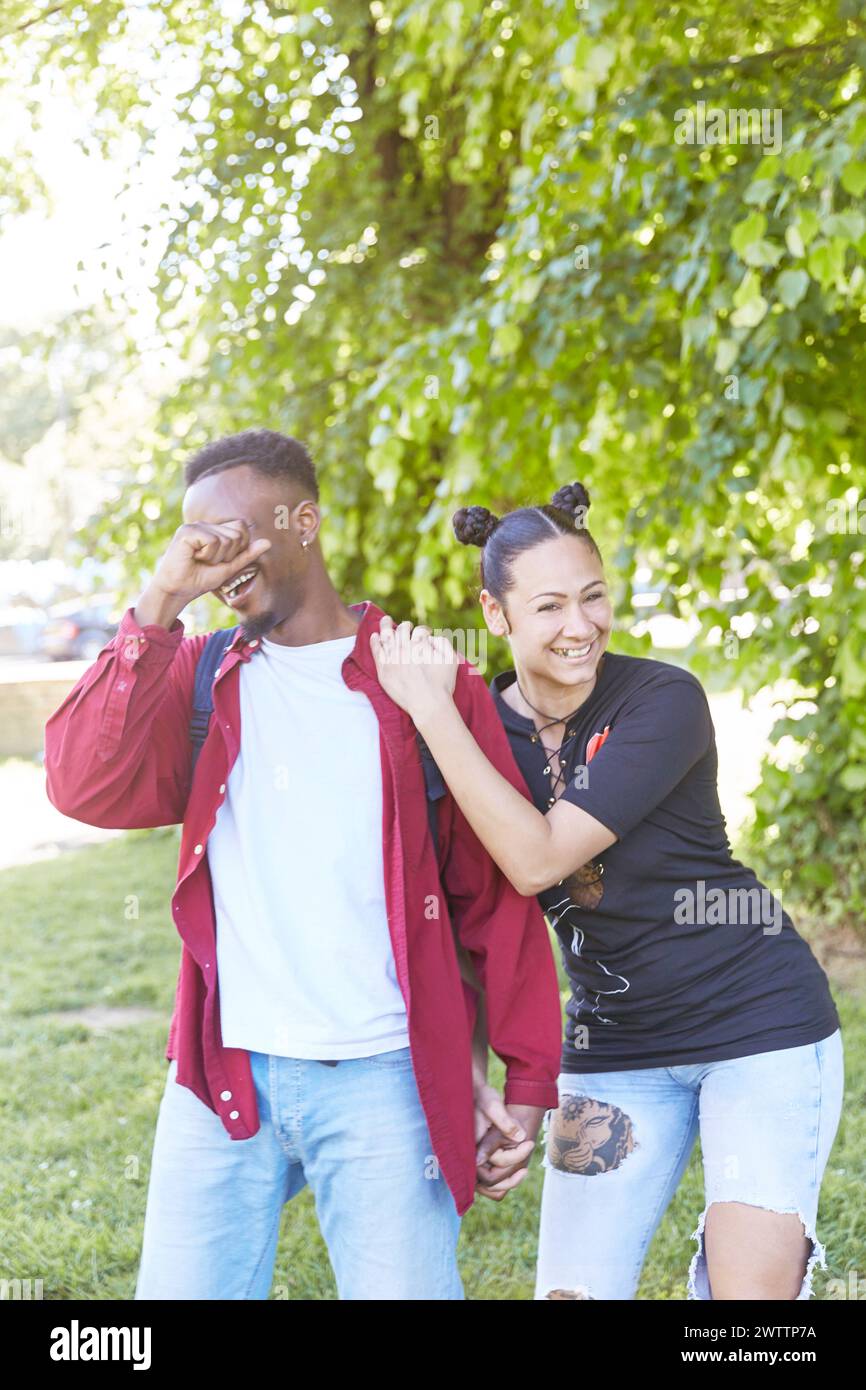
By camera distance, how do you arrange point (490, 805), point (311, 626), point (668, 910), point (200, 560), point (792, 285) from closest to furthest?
point (200, 560) < point (490, 805) < point (311, 626) < point (668, 910) < point (792, 285)

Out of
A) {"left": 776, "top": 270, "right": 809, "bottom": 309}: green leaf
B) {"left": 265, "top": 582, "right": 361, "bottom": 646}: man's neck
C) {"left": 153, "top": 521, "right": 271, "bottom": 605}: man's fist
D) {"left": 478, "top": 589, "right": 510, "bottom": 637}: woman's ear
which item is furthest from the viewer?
{"left": 776, "top": 270, "right": 809, "bottom": 309}: green leaf

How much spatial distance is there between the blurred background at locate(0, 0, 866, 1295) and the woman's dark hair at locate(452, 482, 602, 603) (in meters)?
1.45

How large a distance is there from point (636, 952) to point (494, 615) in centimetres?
72

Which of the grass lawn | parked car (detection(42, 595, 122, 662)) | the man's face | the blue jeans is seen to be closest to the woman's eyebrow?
the man's face

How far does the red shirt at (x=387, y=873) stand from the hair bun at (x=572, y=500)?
48 centimetres

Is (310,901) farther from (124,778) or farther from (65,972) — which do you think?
(65,972)

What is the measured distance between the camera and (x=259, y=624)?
2340mm

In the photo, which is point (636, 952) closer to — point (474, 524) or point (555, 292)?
point (474, 524)

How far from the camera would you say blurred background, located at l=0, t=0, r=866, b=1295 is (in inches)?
185

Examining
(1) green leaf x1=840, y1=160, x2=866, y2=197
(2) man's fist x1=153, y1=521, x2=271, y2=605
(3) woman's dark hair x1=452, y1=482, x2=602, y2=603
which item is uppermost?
(1) green leaf x1=840, y1=160, x2=866, y2=197

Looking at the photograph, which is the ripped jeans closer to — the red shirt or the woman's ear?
the red shirt

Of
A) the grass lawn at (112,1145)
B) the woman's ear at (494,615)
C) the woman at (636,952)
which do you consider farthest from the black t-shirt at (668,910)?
the grass lawn at (112,1145)

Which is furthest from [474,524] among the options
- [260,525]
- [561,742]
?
[260,525]
